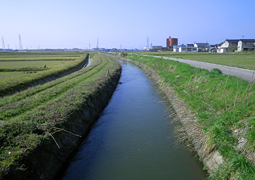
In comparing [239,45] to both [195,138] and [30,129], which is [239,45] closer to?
[195,138]

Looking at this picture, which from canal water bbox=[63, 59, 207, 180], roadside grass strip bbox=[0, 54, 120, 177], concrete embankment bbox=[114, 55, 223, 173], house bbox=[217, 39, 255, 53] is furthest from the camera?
house bbox=[217, 39, 255, 53]

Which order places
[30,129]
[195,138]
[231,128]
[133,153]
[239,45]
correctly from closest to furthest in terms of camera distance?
[231,128]
[30,129]
[133,153]
[195,138]
[239,45]

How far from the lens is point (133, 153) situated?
28.7ft

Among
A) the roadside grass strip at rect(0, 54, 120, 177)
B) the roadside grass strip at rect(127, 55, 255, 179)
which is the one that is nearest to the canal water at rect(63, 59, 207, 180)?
the roadside grass strip at rect(127, 55, 255, 179)

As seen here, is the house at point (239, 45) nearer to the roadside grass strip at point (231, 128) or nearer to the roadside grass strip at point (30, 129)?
the roadside grass strip at point (231, 128)

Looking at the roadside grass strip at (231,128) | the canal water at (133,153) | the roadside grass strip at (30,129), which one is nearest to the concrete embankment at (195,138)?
the roadside grass strip at (231,128)

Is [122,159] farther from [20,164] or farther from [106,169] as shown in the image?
[20,164]

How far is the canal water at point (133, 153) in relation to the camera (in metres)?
7.39

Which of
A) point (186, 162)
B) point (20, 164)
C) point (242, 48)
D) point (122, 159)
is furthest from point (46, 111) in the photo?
point (242, 48)

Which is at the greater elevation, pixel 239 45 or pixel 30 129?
pixel 239 45

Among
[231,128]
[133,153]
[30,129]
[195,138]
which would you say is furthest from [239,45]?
[30,129]

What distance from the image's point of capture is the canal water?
739 cm

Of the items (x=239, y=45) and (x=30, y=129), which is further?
(x=239, y=45)

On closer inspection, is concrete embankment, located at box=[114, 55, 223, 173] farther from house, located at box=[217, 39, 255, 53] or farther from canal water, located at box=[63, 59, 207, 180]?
house, located at box=[217, 39, 255, 53]
